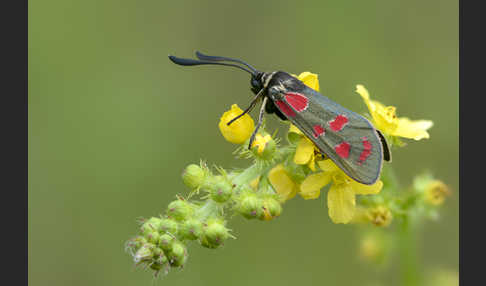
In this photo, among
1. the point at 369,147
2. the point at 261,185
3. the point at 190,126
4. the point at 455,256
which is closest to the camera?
the point at 369,147

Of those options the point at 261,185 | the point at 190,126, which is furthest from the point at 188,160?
the point at 261,185

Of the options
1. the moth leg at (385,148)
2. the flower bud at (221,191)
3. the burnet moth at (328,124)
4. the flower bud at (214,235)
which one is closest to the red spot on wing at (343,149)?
the burnet moth at (328,124)

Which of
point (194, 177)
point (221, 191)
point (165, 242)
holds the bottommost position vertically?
point (165, 242)

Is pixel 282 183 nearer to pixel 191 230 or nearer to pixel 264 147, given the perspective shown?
pixel 264 147

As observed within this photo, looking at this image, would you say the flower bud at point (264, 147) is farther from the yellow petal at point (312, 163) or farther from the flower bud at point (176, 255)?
the flower bud at point (176, 255)

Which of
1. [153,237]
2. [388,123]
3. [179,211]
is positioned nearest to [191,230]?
[179,211]

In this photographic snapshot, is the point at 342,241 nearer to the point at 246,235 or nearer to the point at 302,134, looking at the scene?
the point at 246,235

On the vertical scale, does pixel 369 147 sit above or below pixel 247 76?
below
